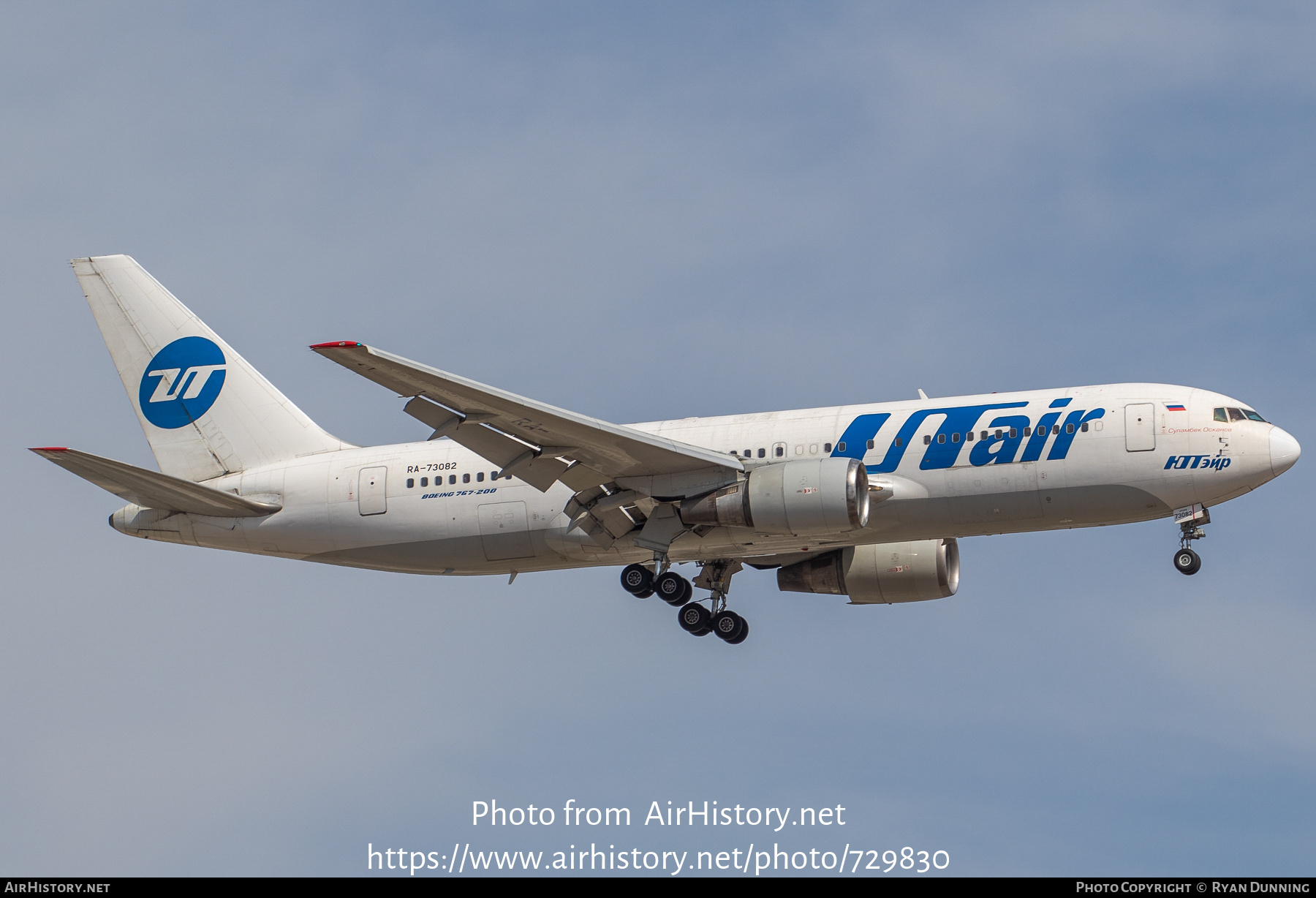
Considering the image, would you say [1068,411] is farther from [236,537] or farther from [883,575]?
[236,537]

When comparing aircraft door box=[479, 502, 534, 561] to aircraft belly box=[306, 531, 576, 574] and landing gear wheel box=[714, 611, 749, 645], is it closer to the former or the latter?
aircraft belly box=[306, 531, 576, 574]

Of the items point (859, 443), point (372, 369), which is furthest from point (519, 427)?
point (859, 443)

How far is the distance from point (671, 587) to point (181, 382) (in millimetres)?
13957

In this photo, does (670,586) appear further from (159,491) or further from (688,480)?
(159,491)

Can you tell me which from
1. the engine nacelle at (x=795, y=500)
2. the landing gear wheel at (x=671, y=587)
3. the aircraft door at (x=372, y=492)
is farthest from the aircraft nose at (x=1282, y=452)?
the aircraft door at (x=372, y=492)

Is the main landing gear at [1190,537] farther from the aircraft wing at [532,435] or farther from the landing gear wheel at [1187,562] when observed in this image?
the aircraft wing at [532,435]

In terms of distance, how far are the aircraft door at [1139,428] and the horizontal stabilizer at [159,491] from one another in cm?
1929

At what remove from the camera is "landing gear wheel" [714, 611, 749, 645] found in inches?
1502

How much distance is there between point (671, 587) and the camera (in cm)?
3656

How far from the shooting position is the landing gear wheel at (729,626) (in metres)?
38.2

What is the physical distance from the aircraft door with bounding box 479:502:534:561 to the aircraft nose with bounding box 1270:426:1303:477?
630 inches

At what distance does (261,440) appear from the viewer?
3928cm

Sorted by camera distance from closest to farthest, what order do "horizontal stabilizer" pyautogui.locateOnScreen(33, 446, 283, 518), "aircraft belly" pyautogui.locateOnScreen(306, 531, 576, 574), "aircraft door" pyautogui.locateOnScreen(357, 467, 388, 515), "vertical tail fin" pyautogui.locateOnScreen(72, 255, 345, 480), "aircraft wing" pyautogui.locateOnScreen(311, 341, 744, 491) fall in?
"aircraft wing" pyautogui.locateOnScreen(311, 341, 744, 491), "horizontal stabilizer" pyautogui.locateOnScreen(33, 446, 283, 518), "aircraft belly" pyautogui.locateOnScreen(306, 531, 576, 574), "aircraft door" pyautogui.locateOnScreen(357, 467, 388, 515), "vertical tail fin" pyautogui.locateOnScreen(72, 255, 345, 480)

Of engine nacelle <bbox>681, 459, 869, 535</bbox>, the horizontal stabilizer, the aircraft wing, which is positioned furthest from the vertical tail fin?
engine nacelle <bbox>681, 459, 869, 535</bbox>
